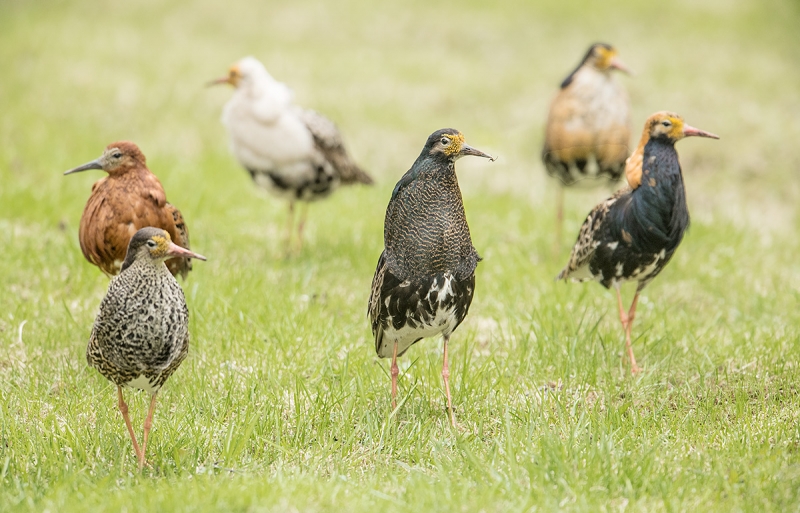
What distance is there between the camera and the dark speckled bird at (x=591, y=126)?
759cm

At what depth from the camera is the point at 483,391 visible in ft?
16.8

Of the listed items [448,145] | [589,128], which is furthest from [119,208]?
[589,128]

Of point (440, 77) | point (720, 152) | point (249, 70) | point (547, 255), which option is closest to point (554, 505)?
point (547, 255)

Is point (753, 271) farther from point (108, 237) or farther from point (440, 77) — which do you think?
point (440, 77)

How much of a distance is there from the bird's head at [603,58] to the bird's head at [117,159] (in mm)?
4353

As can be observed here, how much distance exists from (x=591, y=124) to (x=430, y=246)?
12.0 feet

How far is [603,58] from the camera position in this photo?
25.5 ft

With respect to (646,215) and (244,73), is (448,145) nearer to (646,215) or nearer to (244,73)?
(646,215)

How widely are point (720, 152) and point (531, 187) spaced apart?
8.97ft

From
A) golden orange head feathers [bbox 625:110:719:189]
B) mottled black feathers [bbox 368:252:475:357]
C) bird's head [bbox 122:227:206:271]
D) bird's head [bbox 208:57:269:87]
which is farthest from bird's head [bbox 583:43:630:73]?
bird's head [bbox 122:227:206:271]

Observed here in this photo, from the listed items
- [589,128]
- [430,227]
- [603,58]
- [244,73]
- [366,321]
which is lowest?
[366,321]

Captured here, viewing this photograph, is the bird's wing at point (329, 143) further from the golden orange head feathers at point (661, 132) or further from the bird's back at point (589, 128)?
the golden orange head feathers at point (661, 132)

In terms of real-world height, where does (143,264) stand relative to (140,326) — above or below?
above

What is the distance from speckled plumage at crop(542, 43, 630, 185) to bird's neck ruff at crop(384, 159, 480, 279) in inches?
133
